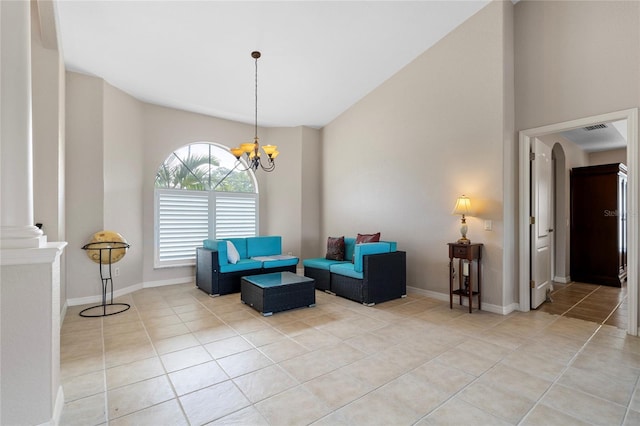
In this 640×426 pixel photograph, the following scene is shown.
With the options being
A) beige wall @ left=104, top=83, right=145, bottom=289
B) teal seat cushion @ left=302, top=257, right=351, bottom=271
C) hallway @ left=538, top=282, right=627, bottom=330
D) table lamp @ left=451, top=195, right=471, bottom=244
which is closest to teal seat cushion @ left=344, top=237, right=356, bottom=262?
teal seat cushion @ left=302, top=257, right=351, bottom=271

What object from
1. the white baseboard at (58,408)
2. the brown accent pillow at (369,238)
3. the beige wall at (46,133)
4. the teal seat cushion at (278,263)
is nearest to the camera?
the white baseboard at (58,408)

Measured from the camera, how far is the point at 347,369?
2557 mm

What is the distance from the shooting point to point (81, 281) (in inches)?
173

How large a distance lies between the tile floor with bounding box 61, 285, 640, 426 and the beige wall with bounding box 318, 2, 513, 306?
1141 millimetres

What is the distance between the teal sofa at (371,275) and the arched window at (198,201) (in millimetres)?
2402

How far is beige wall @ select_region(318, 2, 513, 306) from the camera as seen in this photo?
400cm

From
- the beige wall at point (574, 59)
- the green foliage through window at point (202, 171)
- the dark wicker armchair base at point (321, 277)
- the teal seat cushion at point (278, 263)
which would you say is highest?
the beige wall at point (574, 59)

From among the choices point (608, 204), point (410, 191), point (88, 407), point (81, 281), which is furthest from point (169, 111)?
point (608, 204)

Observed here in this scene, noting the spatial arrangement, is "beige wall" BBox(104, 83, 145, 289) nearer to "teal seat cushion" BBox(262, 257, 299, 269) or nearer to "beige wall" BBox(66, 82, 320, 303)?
"beige wall" BBox(66, 82, 320, 303)

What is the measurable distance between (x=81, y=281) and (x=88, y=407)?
2.98 meters

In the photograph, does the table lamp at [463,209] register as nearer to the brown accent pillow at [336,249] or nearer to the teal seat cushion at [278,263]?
→ the brown accent pillow at [336,249]

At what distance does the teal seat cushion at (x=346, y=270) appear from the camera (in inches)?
175

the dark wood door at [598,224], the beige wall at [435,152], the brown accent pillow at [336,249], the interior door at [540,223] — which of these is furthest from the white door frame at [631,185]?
the brown accent pillow at [336,249]

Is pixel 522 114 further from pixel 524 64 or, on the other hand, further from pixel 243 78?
pixel 243 78
